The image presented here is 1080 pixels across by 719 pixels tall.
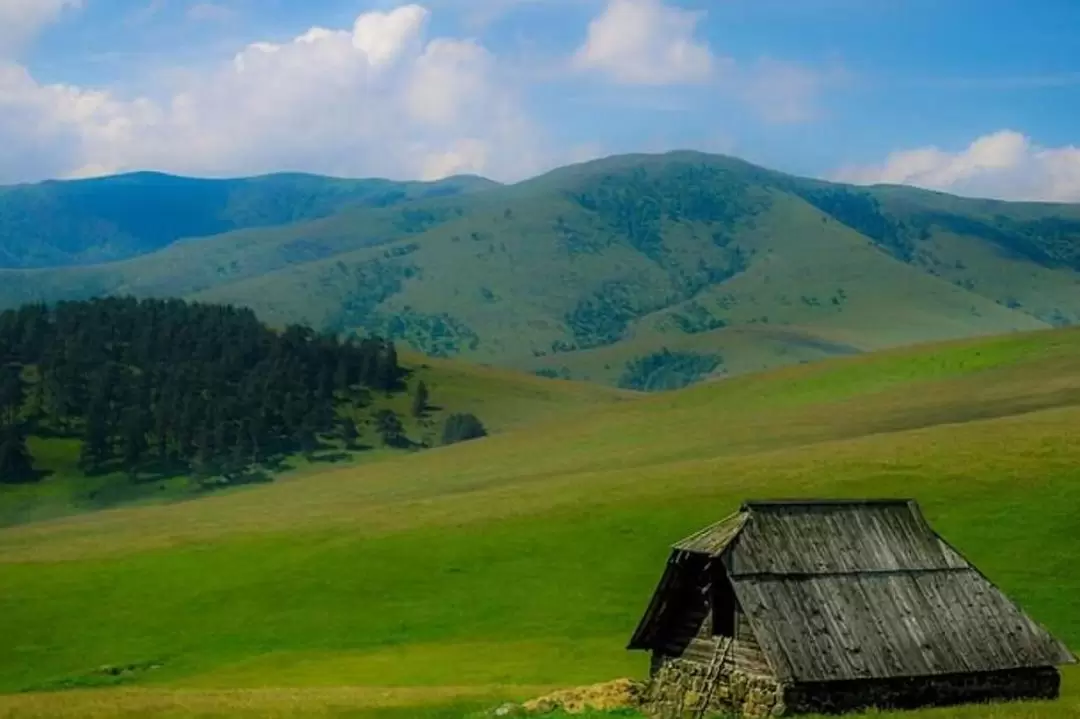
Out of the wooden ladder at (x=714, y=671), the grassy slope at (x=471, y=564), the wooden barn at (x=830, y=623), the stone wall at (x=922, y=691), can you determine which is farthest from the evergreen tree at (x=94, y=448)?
the stone wall at (x=922, y=691)

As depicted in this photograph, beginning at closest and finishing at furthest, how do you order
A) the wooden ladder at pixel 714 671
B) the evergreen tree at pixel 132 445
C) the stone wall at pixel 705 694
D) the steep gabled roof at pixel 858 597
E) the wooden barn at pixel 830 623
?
the stone wall at pixel 705 694 → the wooden barn at pixel 830 623 → the steep gabled roof at pixel 858 597 → the wooden ladder at pixel 714 671 → the evergreen tree at pixel 132 445

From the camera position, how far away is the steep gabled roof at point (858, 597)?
3491 cm

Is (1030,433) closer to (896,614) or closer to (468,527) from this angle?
(468,527)

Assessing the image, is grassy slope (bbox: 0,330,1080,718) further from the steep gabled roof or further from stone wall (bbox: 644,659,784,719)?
stone wall (bbox: 644,659,784,719)

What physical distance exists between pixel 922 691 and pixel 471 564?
41.7 m

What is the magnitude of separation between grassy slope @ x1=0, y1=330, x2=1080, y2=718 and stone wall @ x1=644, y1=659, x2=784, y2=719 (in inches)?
193

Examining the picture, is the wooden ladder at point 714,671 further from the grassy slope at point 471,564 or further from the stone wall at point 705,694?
the grassy slope at point 471,564

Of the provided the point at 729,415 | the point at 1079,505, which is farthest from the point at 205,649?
the point at 729,415

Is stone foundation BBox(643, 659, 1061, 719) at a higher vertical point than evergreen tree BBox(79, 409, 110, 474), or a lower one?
higher

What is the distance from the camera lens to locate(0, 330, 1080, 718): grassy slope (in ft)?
175

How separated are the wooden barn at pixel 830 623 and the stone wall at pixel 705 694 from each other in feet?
0.13

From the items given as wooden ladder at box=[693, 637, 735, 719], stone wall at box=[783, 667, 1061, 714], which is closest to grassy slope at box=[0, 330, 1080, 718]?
stone wall at box=[783, 667, 1061, 714]

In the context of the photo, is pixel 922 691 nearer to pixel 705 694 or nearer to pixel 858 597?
pixel 858 597

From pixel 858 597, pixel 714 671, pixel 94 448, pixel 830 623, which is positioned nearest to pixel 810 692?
pixel 830 623
